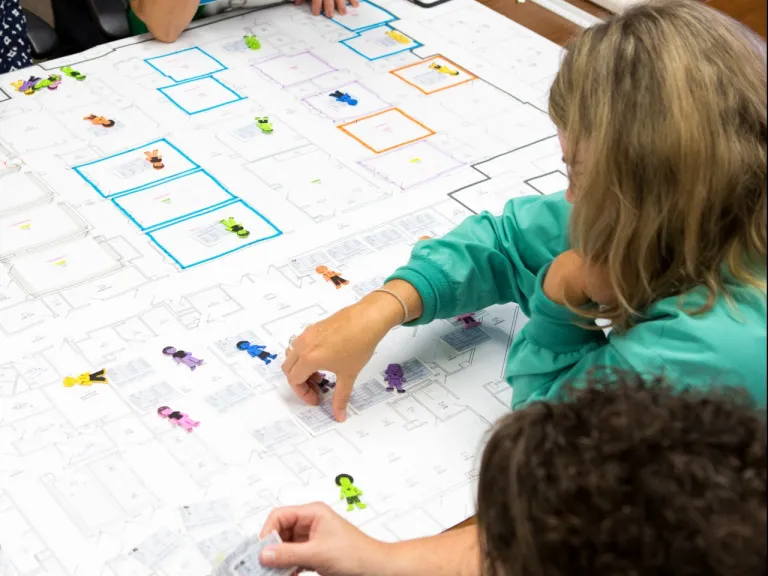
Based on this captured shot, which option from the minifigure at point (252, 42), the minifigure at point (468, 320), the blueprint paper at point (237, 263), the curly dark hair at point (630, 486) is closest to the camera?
the curly dark hair at point (630, 486)

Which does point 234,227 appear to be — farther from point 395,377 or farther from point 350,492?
point 350,492

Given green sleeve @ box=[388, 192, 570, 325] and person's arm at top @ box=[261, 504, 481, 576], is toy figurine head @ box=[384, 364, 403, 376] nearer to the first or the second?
green sleeve @ box=[388, 192, 570, 325]

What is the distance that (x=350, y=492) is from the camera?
3.27 feet

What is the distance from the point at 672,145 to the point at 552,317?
0.80 ft

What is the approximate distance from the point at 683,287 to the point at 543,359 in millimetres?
175

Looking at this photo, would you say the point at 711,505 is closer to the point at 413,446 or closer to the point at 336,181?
the point at 413,446

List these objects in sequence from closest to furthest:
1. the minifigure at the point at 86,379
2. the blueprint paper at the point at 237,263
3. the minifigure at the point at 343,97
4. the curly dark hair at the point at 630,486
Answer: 1. the curly dark hair at the point at 630,486
2. the blueprint paper at the point at 237,263
3. the minifigure at the point at 86,379
4. the minifigure at the point at 343,97

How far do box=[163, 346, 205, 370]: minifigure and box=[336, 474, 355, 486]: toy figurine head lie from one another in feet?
0.72

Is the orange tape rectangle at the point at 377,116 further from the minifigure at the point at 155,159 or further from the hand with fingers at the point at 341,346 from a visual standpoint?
the hand with fingers at the point at 341,346

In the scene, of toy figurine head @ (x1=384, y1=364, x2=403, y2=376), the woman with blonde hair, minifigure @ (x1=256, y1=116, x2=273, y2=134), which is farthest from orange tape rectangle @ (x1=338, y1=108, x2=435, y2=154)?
the woman with blonde hair

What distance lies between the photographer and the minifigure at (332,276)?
1.25 m

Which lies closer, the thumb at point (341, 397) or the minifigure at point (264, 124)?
the thumb at point (341, 397)

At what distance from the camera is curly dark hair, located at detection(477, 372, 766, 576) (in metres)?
0.51

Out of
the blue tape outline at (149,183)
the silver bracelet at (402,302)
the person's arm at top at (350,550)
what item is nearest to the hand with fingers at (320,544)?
the person's arm at top at (350,550)
